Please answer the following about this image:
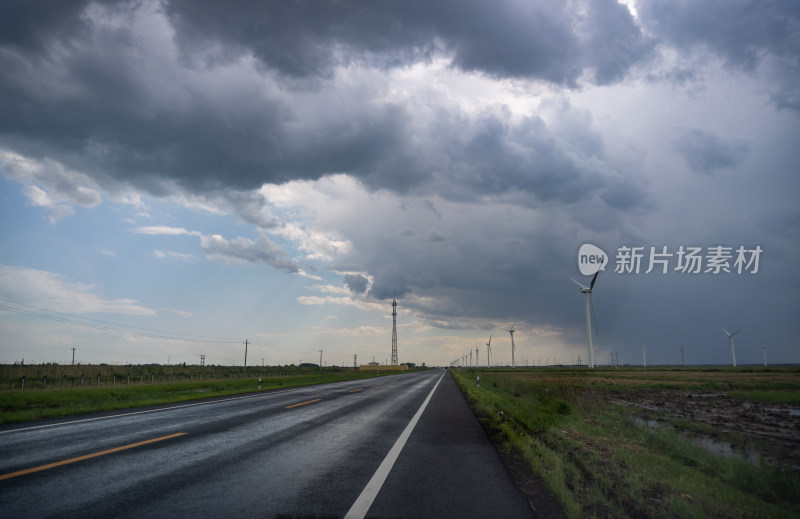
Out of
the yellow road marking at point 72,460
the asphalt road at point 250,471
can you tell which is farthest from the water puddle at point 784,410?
the yellow road marking at point 72,460

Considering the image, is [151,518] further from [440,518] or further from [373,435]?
[373,435]

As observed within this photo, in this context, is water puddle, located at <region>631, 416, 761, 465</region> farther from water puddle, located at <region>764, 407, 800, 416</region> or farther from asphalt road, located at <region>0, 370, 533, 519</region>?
water puddle, located at <region>764, 407, 800, 416</region>

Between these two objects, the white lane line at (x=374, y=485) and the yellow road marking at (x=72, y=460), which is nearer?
the white lane line at (x=374, y=485)

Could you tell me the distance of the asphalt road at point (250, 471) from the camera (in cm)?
502

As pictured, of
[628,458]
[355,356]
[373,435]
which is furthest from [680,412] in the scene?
[355,356]

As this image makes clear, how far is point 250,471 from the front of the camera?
21.7 ft

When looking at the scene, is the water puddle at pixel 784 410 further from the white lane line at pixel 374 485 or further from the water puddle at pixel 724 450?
the white lane line at pixel 374 485

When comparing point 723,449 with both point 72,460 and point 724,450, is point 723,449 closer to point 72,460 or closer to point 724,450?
point 724,450

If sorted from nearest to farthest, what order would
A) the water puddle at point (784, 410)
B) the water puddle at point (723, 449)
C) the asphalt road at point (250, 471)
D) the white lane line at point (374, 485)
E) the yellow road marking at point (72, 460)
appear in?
the white lane line at point (374, 485) → the asphalt road at point (250, 471) → the yellow road marking at point (72, 460) → the water puddle at point (723, 449) → the water puddle at point (784, 410)

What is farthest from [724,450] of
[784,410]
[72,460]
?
[784,410]

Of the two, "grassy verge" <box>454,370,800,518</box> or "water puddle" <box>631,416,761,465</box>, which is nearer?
"grassy verge" <box>454,370,800,518</box>

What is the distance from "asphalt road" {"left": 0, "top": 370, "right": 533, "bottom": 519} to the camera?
5.02 m

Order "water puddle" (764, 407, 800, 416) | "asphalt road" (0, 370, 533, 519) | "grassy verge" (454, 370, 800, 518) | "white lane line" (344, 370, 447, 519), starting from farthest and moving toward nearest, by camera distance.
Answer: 1. "water puddle" (764, 407, 800, 416)
2. "grassy verge" (454, 370, 800, 518)
3. "asphalt road" (0, 370, 533, 519)
4. "white lane line" (344, 370, 447, 519)

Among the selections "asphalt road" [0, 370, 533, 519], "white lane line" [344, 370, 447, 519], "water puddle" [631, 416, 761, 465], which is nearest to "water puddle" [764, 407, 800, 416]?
"water puddle" [631, 416, 761, 465]
